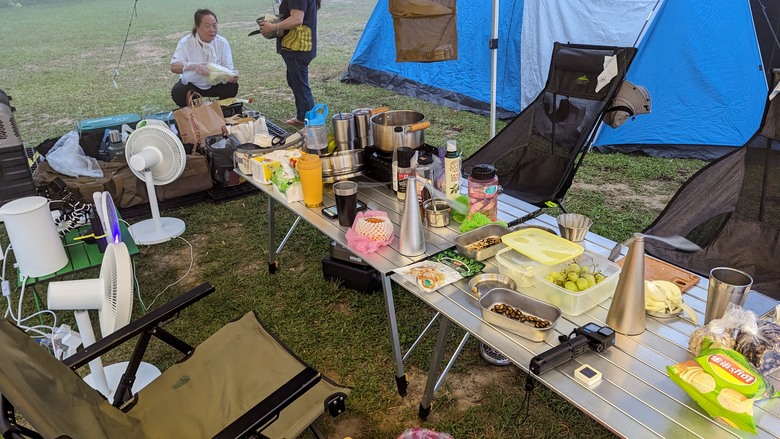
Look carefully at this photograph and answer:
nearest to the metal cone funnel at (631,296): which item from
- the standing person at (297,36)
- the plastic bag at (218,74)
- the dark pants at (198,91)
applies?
the standing person at (297,36)

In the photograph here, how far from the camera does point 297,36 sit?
5250 millimetres

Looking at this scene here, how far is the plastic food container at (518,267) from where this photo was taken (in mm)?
1717

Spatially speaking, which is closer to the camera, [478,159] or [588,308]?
[588,308]

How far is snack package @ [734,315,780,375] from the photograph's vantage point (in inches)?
51.0

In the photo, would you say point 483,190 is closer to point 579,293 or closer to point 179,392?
point 579,293

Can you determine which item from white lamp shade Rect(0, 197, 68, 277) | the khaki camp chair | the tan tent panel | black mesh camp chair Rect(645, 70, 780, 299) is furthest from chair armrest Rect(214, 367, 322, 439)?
the tan tent panel

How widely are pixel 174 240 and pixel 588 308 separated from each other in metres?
2.93

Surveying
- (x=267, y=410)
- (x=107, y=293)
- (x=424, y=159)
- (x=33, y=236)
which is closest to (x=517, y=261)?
(x=424, y=159)

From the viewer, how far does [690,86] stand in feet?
14.5

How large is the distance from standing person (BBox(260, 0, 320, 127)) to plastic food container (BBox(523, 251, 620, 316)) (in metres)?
4.18

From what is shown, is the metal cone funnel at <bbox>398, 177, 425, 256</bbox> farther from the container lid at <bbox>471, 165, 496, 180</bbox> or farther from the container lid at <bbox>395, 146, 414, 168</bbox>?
the container lid at <bbox>395, 146, 414, 168</bbox>

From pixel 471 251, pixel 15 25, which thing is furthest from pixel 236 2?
pixel 471 251

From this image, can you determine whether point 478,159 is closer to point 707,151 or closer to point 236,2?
point 707,151

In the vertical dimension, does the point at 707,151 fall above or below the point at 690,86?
below
